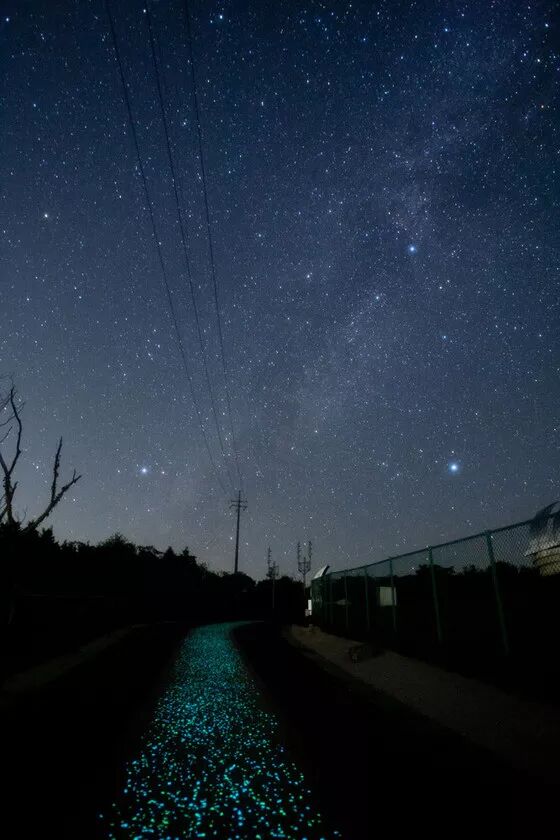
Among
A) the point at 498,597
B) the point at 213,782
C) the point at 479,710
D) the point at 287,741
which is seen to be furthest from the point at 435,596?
the point at 213,782

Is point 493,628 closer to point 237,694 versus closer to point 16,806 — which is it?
point 237,694

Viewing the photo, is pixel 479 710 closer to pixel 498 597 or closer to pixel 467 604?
pixel 498 597

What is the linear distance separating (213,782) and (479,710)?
439cm

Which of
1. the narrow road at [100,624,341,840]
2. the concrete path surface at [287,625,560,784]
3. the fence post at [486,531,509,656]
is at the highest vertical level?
the fence post at [486,531,509,656]

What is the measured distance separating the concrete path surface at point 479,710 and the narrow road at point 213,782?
2.49 meters

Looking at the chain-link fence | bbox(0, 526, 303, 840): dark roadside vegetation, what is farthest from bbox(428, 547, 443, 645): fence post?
bbox(0, 526, 303, 840): dark roadside vegetation

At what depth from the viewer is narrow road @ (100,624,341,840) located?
3.29 metres

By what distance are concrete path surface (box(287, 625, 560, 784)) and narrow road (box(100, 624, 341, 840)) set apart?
2.49m

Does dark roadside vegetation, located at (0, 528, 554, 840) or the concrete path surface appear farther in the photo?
the concrete path surface

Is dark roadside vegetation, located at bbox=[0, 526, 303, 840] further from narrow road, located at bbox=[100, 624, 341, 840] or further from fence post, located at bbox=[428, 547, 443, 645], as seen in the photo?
fence post, located at bbox=[428, 547, 443, 645]

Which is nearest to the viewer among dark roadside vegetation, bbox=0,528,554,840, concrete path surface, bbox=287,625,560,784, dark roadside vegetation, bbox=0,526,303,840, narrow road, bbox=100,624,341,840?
narrow road, bbox=100,624,341,840

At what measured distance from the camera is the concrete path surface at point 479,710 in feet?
16.1

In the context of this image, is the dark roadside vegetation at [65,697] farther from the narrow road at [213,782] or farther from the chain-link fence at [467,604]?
the chain-link fence at [467,604]

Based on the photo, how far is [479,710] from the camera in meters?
6.53
